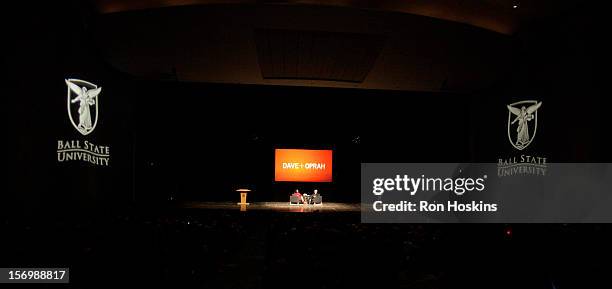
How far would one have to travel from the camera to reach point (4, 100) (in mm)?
6746

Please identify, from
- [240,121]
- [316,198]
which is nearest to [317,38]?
[240,121]

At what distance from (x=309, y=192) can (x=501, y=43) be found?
9.20m

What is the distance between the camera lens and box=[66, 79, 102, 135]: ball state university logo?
322 inches

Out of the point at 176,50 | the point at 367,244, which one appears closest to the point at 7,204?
the point at 176,50

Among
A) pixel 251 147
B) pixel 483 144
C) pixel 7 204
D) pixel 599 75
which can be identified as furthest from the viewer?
pixel 251 147

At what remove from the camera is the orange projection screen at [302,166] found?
16156mm

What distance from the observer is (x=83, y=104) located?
28.1 ft

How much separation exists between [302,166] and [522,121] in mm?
8328

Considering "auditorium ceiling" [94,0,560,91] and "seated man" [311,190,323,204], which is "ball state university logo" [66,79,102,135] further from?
"seated man" [311,190,323,204]

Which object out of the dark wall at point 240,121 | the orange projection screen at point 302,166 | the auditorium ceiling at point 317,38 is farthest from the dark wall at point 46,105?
the orange projection screen at point 302,166

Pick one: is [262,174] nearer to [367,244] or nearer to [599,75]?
[599,75]

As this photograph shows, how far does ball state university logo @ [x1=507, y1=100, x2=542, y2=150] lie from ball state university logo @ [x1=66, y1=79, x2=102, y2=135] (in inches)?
354

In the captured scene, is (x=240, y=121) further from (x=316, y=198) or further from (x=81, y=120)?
(x=81, y=120)

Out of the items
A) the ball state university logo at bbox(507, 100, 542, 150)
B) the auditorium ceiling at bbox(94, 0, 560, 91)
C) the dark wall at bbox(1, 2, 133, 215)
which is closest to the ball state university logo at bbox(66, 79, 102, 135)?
the dark wall at bbox(1, 2, 133, 215)
